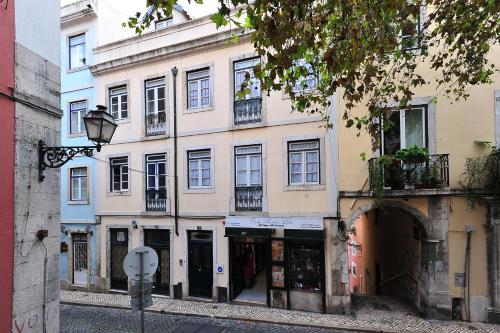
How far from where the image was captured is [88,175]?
51.1 ft

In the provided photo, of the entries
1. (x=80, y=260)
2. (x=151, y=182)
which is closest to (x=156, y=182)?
(x=151, y=182)

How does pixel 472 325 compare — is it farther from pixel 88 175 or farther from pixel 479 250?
pixel 88 175

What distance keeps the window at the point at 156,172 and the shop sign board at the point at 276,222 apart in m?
3.25

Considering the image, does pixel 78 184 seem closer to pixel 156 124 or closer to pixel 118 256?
pixel 118 256

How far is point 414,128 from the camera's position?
447 inches

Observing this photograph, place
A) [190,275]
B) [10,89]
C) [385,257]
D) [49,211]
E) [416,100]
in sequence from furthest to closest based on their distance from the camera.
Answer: [385,257], [190,275], [416,100], [49,211], [10,89]

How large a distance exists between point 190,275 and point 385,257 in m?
9.29

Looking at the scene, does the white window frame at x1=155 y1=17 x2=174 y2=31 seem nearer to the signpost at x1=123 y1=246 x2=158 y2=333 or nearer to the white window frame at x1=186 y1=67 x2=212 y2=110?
the white window frame at x1=186 y1=67 x2=212 y2=110

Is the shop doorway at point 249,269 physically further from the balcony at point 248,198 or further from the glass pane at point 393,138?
the glass pane at point 393,138

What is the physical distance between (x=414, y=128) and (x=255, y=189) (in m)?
5.42

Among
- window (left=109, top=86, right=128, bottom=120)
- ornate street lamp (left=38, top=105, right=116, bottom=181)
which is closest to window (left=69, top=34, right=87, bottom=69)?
window (left=109, top=86, right=128, bottom=120)

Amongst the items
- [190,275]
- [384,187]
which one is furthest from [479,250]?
[190,275]

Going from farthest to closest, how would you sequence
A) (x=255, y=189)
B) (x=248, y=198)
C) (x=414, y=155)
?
(x=248, y=198) → (x=255, y=189) → (x=414, y=155)

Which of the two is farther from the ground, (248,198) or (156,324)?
(248,198)
